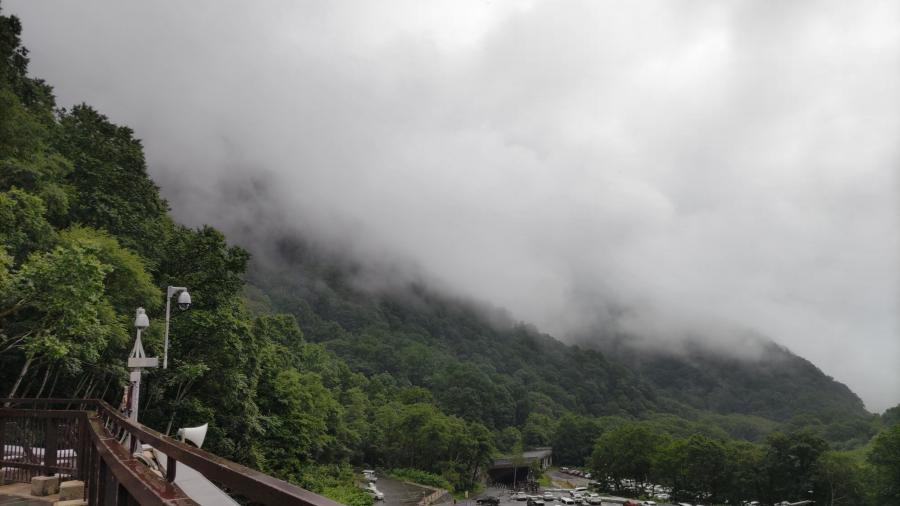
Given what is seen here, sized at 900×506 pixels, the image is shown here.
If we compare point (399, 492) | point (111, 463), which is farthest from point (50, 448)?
point (399, 492)

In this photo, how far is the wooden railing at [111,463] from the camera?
2.04 m

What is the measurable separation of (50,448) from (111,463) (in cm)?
525

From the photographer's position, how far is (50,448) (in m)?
7.48

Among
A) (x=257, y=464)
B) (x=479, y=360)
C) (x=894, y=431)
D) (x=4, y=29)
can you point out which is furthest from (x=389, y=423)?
(x=479, y=360)

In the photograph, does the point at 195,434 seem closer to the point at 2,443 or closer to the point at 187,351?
the point at 2,443

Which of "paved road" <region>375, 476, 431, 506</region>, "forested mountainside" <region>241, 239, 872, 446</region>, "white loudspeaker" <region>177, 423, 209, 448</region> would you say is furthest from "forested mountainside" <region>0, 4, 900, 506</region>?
"forested mountainside" <region>241, 239, 872, 446</region>

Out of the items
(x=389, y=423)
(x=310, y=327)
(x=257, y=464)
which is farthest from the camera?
(x=310, y=327)

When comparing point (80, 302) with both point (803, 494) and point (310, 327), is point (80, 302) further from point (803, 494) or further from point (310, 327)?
point (310, 327)

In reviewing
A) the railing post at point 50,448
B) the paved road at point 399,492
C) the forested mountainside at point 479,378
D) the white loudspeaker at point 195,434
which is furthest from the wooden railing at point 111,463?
the forested mountainside at point 479,378

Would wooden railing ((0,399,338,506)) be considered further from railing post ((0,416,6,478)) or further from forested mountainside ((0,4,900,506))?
forested mountainside ((0,4,900,506))

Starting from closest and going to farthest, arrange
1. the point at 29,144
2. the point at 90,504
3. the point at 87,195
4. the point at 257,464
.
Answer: the point at 90,504 < the point at 29,144 < the point at 87,195 < the point at 257,464

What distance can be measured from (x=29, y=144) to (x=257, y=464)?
17.0m

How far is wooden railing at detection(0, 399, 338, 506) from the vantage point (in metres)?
2.04

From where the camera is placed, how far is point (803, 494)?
56.4 metres
